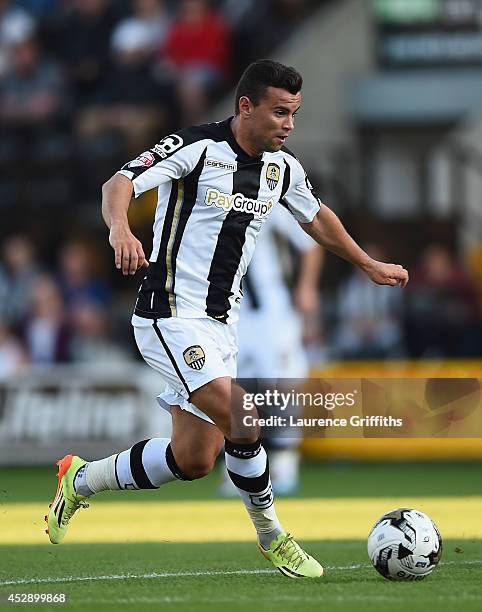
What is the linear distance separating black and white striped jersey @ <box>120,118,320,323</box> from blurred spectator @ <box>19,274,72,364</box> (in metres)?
8.13

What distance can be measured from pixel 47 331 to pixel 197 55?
429 centimetres

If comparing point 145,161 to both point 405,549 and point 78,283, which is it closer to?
point 405,549

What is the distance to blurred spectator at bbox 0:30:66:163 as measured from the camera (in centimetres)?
1697

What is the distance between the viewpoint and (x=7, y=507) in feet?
34.8

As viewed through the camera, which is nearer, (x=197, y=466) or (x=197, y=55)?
(x=197, y=466)

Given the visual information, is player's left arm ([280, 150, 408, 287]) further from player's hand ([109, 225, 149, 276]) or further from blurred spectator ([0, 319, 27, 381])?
blurred spectator ([0, 319, 27, 381])

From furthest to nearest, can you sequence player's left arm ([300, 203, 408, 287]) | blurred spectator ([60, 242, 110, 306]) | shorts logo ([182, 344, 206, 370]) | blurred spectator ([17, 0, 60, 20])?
blurred spectator ([17, 0, 60, 20]), blurred spectator ([60, 242, 110, 306]), player's left arm ([300, 203, 408, 287]), shorts logo ([182, 344, 206, 370])

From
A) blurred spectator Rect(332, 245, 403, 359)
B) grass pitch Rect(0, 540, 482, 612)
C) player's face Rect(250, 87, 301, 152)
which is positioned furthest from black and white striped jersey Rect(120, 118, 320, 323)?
blurred spectator Rect(332, 245, 403, 359)

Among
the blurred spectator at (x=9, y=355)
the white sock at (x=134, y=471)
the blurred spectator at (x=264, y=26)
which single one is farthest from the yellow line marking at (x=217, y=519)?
Answer: the blurred spectator at (x=264, y=26)

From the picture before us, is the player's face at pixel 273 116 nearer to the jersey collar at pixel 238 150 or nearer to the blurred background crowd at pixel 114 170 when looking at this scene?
the jersey collar at pixel 238 150

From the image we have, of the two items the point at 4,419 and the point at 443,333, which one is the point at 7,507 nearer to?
the point at 4,419

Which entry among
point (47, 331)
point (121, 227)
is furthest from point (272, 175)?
point (47, 331)

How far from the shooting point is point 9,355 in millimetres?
14914

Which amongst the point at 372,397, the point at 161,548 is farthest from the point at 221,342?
the point at 161,548
